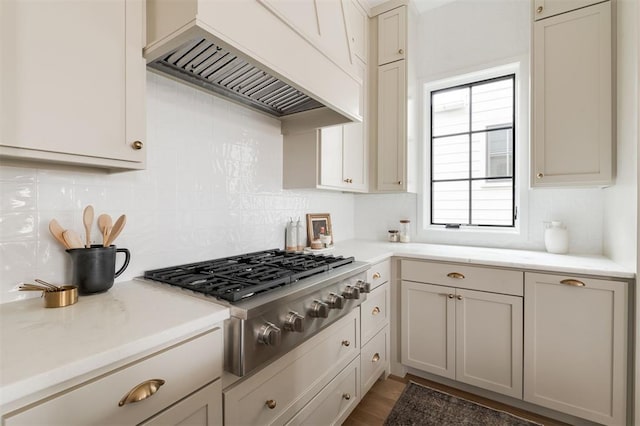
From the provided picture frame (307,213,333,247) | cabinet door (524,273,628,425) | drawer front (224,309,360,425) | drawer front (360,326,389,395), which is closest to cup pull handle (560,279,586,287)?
cabinet door (524,273,628,425)

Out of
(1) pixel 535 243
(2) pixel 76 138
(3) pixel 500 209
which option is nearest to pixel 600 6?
(3) pixel 500 209

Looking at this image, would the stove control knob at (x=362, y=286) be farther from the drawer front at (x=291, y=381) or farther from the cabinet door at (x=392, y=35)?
the cabinet door at (x=392, y=35)

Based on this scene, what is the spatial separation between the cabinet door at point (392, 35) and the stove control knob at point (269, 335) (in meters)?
2.46

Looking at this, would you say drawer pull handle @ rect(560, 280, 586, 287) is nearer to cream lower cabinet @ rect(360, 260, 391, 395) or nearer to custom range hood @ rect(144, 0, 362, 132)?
cream lower cabinet @ rect(360, 260, 391, 395)

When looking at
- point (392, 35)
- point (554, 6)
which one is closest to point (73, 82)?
point (392, 35)

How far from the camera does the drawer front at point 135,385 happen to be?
0.58 meters

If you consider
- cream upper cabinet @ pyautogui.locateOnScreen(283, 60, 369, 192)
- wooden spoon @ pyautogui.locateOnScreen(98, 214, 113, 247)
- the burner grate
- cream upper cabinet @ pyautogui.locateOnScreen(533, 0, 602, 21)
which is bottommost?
the burner grate

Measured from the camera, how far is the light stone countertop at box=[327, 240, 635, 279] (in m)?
1.57

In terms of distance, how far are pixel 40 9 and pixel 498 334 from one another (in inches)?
103

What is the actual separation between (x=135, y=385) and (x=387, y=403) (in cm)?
174

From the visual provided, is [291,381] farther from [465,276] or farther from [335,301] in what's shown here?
[465,276]

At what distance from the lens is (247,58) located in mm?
1090

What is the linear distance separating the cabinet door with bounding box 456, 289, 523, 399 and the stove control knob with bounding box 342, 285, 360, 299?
90 cm

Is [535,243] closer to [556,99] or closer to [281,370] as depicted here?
[556,99]
